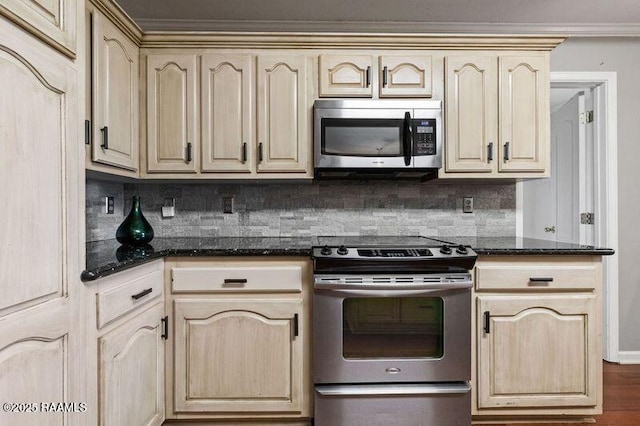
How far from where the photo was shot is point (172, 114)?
2377 millimetres

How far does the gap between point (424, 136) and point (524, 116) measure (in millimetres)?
614

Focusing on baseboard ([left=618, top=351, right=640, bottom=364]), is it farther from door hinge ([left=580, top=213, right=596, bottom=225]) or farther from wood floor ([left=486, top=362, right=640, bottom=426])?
door hinge ([left=580, top=213, right=596, bottom=225])

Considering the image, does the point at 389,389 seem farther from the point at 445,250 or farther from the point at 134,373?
the point at 134,373

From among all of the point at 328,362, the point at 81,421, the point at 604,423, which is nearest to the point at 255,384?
the point at 328,362

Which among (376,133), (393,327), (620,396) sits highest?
(376,133)

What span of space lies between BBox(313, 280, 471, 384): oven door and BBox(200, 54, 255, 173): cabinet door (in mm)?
944

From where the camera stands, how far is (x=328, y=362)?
199 cm

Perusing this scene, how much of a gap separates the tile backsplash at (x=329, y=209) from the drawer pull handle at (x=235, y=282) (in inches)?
29.5

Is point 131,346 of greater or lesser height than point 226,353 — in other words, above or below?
above

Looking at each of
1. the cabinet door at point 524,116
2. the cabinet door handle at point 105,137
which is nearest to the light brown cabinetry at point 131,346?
the cabinet door handle at point 105,137

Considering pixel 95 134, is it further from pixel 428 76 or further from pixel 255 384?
pixel 428 76

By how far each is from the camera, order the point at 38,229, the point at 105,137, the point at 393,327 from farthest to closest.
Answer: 1. the point at 393,327
2. the point at 105,137
3. the point at 38,229

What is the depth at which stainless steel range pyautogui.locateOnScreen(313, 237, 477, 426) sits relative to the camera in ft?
6.46

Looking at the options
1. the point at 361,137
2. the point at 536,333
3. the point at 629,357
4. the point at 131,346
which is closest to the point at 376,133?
the point at 361,137
